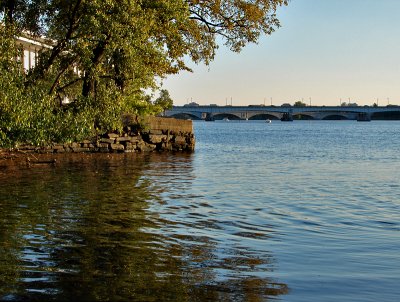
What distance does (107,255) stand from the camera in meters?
9.29

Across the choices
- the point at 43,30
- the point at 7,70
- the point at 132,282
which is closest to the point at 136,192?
the point at 7,70

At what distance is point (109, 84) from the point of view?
2611 centimetres

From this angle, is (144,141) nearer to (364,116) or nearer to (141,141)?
(141,141)

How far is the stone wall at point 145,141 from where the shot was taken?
35.4 m

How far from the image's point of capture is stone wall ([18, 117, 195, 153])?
3544 cm

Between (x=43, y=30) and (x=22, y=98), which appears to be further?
(x=43, y=30)

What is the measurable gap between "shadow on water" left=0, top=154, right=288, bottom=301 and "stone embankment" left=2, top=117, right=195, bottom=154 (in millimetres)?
17184

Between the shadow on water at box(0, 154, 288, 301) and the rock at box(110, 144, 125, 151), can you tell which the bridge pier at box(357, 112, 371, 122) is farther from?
the shadow on water at box(0, 154, 288, 301)

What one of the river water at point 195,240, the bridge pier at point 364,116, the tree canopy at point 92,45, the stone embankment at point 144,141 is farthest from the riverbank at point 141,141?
the bridge pier at point 364,116

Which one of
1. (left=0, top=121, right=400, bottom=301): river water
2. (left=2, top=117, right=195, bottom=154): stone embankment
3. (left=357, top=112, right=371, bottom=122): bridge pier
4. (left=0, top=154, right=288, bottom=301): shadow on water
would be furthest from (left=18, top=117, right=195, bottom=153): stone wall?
(left=357, top=112, right=371, bottom=122): bridge pier

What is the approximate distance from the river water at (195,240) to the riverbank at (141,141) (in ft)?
41.8

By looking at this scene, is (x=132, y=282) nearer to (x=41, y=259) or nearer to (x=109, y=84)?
(x=41, y=259)

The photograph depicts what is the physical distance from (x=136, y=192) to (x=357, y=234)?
8096mm

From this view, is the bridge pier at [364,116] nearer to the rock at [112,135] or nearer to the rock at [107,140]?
the rock at [112,135]
